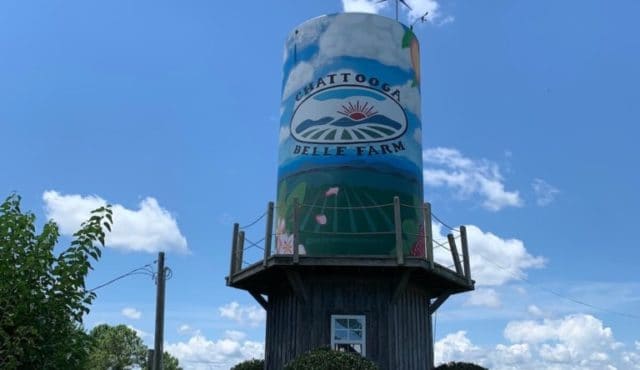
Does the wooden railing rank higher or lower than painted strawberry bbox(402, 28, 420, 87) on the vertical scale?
lower

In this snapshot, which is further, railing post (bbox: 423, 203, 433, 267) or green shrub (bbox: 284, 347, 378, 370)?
railing post (bbox: 423, 203, 433, 267)

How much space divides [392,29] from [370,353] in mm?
7975

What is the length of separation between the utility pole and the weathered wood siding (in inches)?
225

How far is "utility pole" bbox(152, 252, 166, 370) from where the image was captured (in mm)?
20294

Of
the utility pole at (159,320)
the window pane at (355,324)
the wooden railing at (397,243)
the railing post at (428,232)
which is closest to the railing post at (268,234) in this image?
the wooden railing at (397,243)

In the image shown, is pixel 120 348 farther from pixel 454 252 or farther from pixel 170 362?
pixel 454 252

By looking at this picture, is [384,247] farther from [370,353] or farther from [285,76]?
[285,76]

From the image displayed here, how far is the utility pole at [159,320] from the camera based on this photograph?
799 inches

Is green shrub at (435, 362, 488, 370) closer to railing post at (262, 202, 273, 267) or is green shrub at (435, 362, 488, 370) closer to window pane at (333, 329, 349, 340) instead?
window pane at (333, 329, 349, 340)

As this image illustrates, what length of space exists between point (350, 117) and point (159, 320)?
355 inches

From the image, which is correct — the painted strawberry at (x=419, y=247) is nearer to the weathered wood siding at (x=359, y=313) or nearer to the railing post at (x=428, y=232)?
the railing post at (x=428, y=232)

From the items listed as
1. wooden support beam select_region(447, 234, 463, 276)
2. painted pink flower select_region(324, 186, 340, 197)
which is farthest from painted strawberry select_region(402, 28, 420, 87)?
wooden support beam select_region(447, 234, 463, 276)

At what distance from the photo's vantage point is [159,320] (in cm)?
2070

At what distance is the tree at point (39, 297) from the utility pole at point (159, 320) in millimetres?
14128
